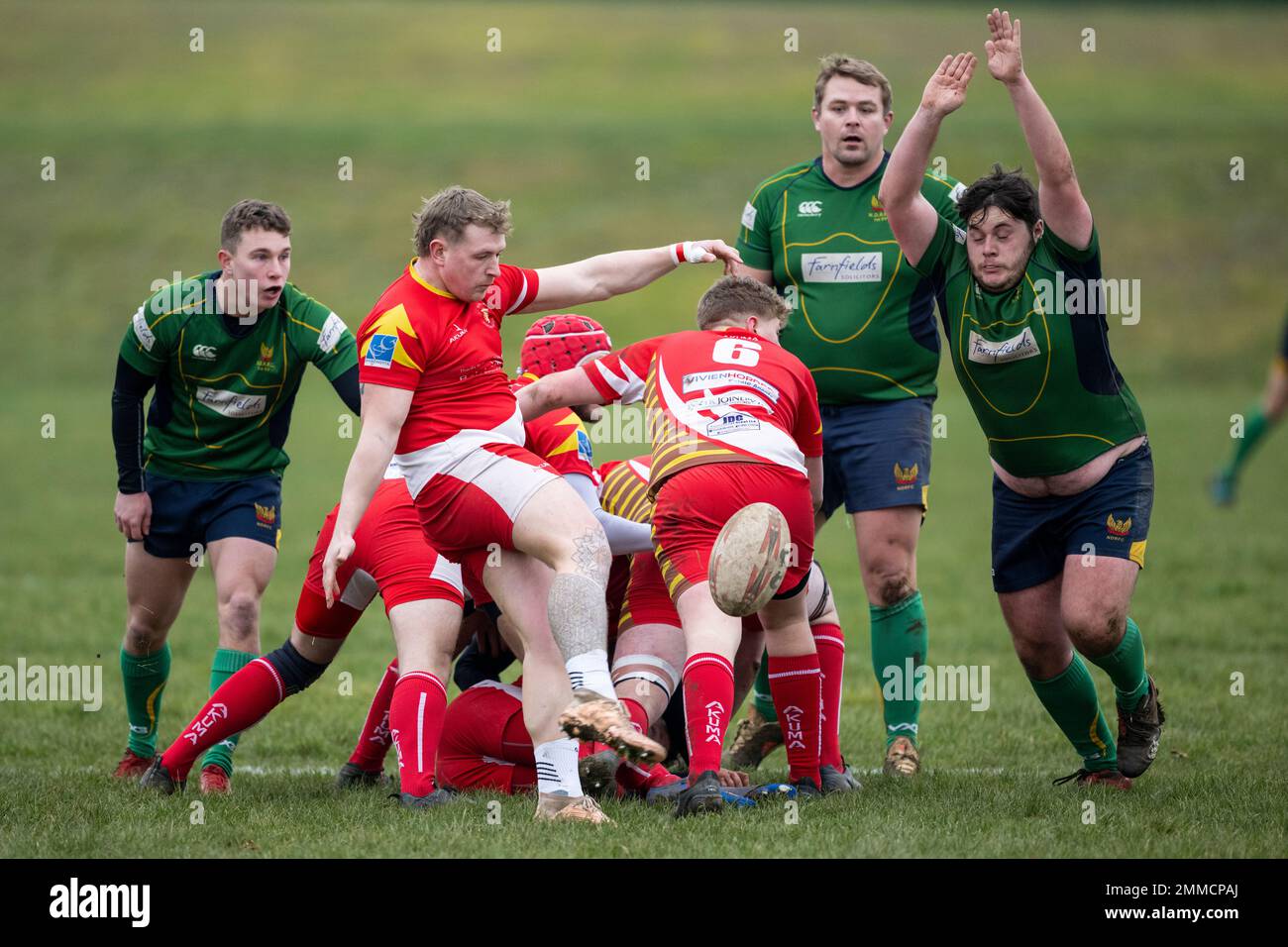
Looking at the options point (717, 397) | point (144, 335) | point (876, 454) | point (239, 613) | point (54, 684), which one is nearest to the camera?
point (717, 397)

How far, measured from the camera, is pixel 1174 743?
7254 millimetres

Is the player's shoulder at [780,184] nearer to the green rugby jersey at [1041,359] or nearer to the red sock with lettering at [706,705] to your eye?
the green rugby jersey at [1041,359]

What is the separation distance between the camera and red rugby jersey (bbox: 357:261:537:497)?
5426 millimetres

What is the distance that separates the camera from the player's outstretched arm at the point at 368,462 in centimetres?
531

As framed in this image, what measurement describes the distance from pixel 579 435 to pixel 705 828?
2.00m

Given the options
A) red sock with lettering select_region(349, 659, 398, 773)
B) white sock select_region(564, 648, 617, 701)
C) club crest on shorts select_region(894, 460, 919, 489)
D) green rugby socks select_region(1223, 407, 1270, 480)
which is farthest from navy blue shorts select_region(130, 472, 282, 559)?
green rugby socks select_region(1223, 407, 1270, 480)

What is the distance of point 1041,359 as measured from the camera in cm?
575

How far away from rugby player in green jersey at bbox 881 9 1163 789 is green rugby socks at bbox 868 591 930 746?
2.43 ft

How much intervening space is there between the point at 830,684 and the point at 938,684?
2.79 meters

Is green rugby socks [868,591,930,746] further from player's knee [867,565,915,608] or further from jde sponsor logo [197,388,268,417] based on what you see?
jde sponsor logo [197,388,268,417]

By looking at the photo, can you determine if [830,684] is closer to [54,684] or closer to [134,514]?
[134,514]

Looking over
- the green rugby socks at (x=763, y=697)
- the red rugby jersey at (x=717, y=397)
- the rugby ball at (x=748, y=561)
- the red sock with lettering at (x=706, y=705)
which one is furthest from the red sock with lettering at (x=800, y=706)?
the green rugby socks at (x=763, y=697)

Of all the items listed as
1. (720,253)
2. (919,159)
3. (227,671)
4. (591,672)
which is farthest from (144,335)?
(919,159)

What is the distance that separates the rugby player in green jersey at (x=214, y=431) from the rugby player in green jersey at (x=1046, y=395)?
258 cm
